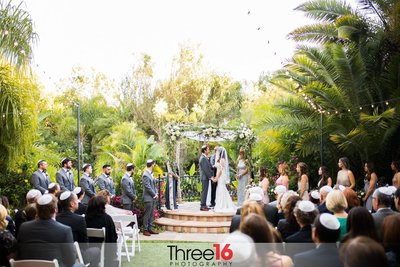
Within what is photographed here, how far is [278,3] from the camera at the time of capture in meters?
15.7

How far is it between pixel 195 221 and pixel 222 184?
1372 millimetres

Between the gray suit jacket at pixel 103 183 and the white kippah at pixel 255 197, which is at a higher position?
the white kippah at pixel 255 197

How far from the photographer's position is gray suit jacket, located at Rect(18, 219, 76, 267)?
4945mm

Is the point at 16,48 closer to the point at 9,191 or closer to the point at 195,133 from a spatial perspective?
the point at 9,191

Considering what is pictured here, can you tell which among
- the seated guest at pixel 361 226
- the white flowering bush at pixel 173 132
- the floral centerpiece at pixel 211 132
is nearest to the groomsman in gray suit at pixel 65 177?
the white flowering bush at pixel 173 132

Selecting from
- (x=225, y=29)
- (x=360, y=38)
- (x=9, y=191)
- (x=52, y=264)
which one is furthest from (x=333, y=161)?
(x=225, y=29)

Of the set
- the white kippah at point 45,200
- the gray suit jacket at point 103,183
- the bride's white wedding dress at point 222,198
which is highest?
the white kippah at point 45,200

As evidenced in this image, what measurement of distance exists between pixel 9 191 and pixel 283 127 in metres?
7.89

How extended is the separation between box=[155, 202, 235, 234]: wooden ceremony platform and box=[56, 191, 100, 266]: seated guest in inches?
220

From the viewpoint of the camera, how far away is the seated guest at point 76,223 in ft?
19.0

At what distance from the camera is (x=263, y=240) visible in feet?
12.8

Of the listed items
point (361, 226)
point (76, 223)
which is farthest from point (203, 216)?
point (361, 226)

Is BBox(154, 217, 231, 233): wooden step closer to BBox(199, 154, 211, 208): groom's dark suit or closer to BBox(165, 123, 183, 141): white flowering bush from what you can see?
BBox(199, 154, 211, 208): groom's dark suit

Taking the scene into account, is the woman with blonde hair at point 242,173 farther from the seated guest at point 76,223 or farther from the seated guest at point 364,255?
the seated guest at point 364,255
